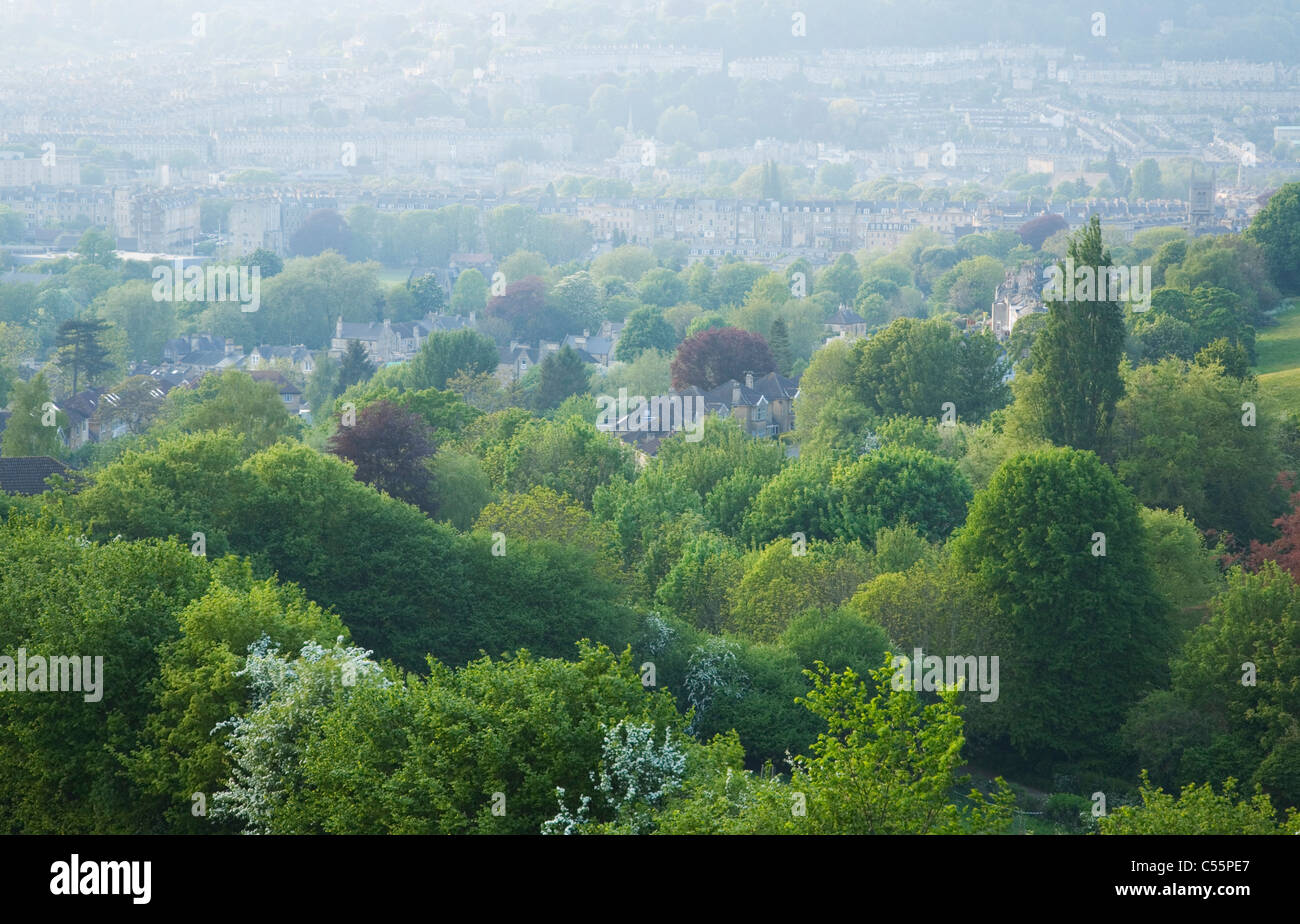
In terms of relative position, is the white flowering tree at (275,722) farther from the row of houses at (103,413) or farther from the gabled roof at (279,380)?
the gabled roof at (279,380)

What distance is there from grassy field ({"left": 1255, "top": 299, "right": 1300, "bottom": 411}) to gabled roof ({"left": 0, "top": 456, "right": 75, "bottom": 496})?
28365 mm

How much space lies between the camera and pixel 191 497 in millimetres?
26516

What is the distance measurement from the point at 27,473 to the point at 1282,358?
3819 cm

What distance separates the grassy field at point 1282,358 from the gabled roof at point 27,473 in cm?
2836

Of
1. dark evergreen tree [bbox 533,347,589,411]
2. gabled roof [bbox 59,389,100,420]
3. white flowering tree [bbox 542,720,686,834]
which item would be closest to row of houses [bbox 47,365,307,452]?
gabled roof [bbox 59,389,100,420]

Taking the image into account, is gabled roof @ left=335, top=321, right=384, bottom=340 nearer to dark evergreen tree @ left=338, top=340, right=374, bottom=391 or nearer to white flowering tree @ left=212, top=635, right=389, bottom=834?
dark evergreen tree @ left=338, top=340, right=374, bottom=391

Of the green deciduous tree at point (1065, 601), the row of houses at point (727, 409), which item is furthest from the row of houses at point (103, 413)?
the green deciduous tree at point (1065, 601)

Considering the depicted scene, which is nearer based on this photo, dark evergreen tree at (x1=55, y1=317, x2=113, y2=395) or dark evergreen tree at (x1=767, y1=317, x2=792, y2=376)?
dark evergreen tree at (x1=767, y1=317, x2=792, y2=376)

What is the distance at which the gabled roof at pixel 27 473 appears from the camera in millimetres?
32688

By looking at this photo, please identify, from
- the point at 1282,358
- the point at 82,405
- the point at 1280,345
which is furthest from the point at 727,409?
the point at 82,405

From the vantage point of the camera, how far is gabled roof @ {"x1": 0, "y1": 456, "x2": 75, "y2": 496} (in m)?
32.7

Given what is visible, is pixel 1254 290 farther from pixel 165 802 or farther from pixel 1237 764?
pixel 165 802
